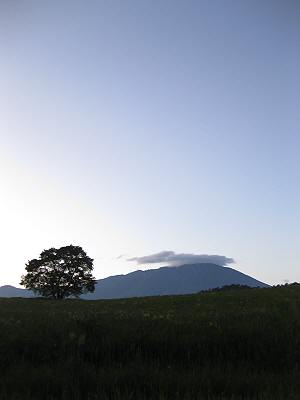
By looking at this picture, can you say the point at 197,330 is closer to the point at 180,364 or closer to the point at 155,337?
the point at 155,337

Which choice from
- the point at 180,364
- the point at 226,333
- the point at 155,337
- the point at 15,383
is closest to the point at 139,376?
the point at 180,364

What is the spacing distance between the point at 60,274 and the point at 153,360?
252 feet

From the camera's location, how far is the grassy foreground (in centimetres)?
688

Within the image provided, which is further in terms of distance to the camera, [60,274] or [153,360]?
[60,274]

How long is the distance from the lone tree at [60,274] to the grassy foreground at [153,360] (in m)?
72.2

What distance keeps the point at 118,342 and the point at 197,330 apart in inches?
84.0

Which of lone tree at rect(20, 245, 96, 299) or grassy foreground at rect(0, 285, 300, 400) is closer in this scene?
grassy foreground at rect(0, 285, 300, 400)

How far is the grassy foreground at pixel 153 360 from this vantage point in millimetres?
6883

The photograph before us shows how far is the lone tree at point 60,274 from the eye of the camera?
83250 mm

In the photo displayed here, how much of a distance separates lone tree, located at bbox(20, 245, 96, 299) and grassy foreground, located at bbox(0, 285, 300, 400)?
237 ft

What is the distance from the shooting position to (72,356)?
8.66 meters

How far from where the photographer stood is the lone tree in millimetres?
83250

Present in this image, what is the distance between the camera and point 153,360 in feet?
30.0

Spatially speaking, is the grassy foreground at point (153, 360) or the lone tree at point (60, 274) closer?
the grassy foreground at point (153, 360)
